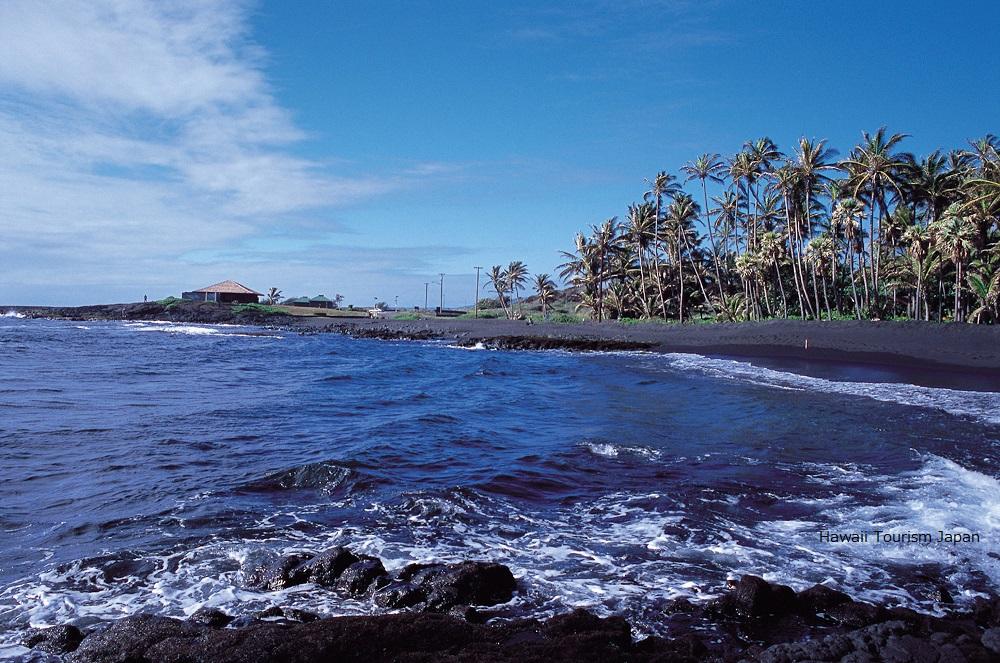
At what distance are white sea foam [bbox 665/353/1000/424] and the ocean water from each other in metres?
0.29

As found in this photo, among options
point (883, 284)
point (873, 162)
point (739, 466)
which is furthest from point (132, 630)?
point (883, 284)

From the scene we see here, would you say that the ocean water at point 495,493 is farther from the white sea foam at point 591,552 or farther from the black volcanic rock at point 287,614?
the black volcanic rock at point 287,614

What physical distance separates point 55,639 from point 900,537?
27.8ft

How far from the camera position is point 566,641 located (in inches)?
181

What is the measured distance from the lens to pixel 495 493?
31.0 feet

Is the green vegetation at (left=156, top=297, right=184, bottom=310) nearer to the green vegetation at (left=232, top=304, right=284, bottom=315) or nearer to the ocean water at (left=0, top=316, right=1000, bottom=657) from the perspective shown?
the green vegetation at (left=232, top=304, right=284, bottom=315)

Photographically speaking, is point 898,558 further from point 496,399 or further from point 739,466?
point 496,399

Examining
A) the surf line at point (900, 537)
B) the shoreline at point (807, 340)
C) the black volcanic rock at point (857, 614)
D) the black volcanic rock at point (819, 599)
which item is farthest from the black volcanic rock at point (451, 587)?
the shoreline at point (807, 340)

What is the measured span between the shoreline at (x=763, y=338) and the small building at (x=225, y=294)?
73.8ft

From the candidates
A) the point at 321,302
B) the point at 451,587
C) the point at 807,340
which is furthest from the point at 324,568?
the point at 321,302

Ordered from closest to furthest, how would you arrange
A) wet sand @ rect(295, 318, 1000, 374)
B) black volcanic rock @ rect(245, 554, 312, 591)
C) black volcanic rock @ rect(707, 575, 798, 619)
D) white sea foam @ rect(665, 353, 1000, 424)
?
black volcanic rock @ rect(707, 575, 798, 619) → black volcanic rock @ rect(245, 554, 312, 591) → white sea foam @ rect(665, 353, 1000, 424) → wet sand @ rect(295, 318, 1000, 374)

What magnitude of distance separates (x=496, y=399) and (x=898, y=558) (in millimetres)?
14894

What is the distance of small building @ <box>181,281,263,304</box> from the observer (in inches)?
4008

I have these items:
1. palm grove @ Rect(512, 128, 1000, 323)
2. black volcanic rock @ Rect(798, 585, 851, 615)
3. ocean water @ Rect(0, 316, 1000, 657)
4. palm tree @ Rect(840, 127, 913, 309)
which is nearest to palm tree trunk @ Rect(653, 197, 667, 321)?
palm grove @ Rect(512, 128, 1000, 323)
